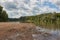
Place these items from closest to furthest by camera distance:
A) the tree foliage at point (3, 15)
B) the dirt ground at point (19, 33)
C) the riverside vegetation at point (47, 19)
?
the dirt ground at point (19, 33) → the tree foliage at point (3, 15) → the riverside vegetation at point (47, 19)

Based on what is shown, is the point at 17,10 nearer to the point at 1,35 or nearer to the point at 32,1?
the point at 32,1

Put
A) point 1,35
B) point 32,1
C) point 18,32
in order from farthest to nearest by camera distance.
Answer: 1. point 32,1
2. point 18,32
3. point 1,35

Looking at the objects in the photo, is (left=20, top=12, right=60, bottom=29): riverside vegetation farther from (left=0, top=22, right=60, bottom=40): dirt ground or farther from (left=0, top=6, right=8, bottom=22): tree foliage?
(left=0, top=6, right=8, bottom=22): tree foliage

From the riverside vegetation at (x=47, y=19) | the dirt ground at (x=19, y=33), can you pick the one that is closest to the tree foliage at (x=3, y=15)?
the dirt ground at (x=19, y=33)

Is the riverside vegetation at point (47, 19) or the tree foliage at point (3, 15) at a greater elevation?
the tree foliage at point (3, 15)

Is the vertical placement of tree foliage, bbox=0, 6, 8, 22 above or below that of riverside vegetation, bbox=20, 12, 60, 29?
above

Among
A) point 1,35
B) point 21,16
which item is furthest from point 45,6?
point 1,35

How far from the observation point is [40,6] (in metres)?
2.40

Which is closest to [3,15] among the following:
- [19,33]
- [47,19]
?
[19,33]

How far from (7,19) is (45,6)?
616 millimetres

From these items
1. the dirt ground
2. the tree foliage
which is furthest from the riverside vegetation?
the tree foliage

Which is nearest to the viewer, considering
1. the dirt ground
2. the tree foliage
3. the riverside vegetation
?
the dirt ground

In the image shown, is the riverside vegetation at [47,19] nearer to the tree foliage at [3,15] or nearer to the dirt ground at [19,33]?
the dirt ground at [19,33]

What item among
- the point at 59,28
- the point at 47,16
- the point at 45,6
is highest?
the point at 45,6
